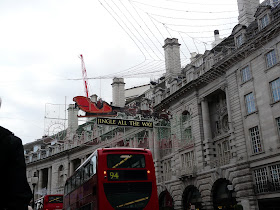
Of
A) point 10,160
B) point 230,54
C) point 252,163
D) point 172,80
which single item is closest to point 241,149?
point 252,163

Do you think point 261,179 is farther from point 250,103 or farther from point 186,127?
point 186,127

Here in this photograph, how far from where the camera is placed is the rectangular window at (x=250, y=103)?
28.2 metres

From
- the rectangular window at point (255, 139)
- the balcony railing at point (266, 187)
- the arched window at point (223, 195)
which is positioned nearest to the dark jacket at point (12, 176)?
the balcony railing at point (266, 187)

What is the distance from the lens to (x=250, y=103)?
28578 mm

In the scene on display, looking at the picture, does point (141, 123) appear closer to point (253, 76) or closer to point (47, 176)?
point (253, 76)

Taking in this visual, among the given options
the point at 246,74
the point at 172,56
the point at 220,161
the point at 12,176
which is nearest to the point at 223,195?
the point at 220,161

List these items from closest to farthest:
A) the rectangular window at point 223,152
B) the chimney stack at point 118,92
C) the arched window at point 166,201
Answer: the rectangular window at point 223,152 → the arched window at point 166,201 → the chimney stack at point 118,92

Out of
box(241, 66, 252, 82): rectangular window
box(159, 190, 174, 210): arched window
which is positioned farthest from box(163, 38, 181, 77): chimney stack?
box(159, 190, 174, 210): arched window

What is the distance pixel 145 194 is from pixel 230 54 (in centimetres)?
1900

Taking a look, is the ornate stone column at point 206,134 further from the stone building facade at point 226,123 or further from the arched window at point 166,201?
the arched window at point 166,201

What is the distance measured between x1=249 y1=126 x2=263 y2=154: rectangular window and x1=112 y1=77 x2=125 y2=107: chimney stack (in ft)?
97.0

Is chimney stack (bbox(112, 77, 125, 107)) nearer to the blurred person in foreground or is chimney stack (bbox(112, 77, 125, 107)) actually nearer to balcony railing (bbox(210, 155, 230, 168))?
balcony railing (bbox(210, 155, 230, 168))

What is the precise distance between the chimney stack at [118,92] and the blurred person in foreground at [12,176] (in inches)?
2048

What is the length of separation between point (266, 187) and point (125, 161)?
47.2 feet
